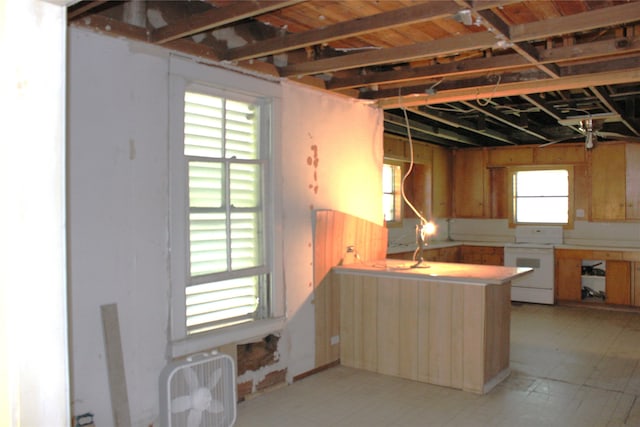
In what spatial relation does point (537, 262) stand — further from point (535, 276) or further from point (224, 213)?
point (224, 213)

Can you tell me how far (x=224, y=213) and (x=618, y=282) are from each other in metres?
5.64

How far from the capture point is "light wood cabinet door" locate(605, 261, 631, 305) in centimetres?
683

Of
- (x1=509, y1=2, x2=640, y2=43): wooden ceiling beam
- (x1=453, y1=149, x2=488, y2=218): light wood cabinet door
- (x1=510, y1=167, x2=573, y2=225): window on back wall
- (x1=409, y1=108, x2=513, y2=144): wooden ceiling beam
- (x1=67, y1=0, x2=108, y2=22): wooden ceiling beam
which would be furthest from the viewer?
(x1=453, y1=149, x2=488, y2=218): light wood cabinet door

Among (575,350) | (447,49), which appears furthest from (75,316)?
(575,350)

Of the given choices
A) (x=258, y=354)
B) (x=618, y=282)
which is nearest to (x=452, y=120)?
(x=618, y=282)

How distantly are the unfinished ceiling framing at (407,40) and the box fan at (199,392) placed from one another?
5.99 feet

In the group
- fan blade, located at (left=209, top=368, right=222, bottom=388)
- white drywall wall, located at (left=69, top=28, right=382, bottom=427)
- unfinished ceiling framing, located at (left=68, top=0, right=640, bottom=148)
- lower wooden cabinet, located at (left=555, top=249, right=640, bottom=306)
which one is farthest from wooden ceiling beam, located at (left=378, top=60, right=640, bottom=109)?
lower wooden cabinet, located at (left=555, top=249, right=640, bottom=306)

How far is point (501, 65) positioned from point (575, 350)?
2.88 meters

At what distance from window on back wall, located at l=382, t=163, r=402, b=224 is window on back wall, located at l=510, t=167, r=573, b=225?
78.8 inches

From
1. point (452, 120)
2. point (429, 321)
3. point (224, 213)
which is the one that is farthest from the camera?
point (452, 120)

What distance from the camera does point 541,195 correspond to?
8164 mm

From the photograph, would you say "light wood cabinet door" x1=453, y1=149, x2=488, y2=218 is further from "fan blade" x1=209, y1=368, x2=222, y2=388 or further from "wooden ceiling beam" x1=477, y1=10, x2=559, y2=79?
"fan blade" x1=209, y1=368, x2=222, y2=388

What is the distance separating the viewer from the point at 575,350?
4996mm

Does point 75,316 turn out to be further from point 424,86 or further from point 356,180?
point 424,86
